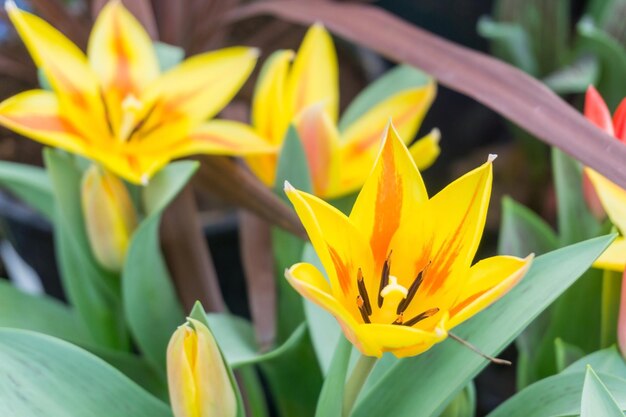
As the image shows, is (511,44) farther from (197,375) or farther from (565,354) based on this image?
(197,375)

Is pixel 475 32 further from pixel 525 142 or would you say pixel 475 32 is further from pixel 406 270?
pixel 406 270

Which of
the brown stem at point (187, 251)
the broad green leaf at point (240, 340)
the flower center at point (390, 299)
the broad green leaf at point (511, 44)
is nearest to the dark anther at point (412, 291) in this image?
the flower center at point (390, 299)

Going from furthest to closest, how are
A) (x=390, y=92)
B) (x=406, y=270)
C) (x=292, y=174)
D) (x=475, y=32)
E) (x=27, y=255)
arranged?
(x=475, y=32)
(x=27, y=255)
(x=390, y=92)
(x=292, y=174)
(x=406, y=270)

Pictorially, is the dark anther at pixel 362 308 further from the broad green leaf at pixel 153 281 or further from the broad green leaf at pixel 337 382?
the broad green leaf at pixel 153 281

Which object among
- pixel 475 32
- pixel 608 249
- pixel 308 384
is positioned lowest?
pixel 308 384

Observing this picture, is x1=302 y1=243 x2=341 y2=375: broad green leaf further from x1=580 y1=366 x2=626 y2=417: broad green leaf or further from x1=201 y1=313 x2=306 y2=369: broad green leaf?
x1=580 y1=366 x2=626 y2=417: broad green leaf

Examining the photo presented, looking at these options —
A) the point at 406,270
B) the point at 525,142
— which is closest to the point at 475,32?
the point at 525,142
